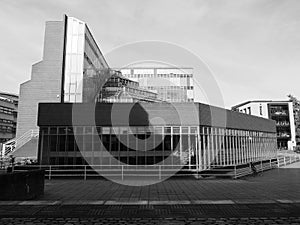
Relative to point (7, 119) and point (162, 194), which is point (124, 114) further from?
point (7, 119)

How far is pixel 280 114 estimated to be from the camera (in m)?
77.0

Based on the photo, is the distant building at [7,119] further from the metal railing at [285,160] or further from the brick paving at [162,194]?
the brick paving at [162,194]

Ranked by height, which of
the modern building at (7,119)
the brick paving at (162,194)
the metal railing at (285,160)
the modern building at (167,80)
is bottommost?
the brick paving at (162,194)

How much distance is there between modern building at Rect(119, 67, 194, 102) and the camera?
66.7m

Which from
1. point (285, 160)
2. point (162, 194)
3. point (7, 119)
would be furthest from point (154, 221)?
point (7, 119)

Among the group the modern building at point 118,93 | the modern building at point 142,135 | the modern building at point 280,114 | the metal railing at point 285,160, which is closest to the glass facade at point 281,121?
the modern building at point 280,114

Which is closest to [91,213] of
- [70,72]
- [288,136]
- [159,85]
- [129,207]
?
[129,207]

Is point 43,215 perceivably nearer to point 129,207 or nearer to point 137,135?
point 129,207

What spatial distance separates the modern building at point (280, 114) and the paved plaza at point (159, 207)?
69.9 m

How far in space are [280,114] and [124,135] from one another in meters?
69.4

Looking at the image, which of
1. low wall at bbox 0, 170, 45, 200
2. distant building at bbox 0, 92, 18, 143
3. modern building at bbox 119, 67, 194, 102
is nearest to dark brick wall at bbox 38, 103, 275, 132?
low wall at bbox 0, 170, 45, 200

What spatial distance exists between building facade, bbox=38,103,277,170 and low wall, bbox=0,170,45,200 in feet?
27.5

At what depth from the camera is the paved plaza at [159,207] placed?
734cm

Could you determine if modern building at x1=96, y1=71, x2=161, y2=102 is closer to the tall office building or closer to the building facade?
the tall office building
